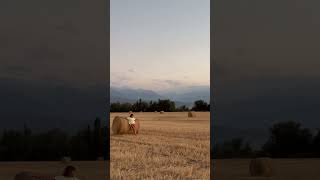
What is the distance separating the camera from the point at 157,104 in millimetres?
14805

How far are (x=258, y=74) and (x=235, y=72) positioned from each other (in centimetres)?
34

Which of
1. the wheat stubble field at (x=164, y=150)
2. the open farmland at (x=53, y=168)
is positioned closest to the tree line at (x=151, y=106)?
the wheat stubble field at (x=164, y=150)

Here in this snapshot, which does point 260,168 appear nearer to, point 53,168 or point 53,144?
point 53,168

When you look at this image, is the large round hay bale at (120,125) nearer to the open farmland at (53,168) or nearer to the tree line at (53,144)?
the tree line at (53,144)

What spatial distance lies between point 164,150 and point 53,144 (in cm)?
221

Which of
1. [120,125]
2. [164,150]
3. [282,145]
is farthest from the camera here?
[120,125]

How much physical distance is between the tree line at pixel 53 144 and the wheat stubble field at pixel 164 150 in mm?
410

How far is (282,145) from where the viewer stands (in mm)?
9398

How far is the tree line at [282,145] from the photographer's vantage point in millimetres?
8969

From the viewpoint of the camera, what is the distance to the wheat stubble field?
7.82 meters

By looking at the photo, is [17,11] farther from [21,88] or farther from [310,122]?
[310,122]

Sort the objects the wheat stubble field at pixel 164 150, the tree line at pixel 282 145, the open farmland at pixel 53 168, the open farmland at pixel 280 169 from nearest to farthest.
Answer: the open farmland at pixel 280 169, the open farmland at pixel 53 168, the wheat stubble field at pixel 164 150, the tree line at pixel 282 145

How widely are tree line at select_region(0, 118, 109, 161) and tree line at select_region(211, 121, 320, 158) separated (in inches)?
70.7

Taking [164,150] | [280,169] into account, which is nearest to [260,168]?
[280,169]
